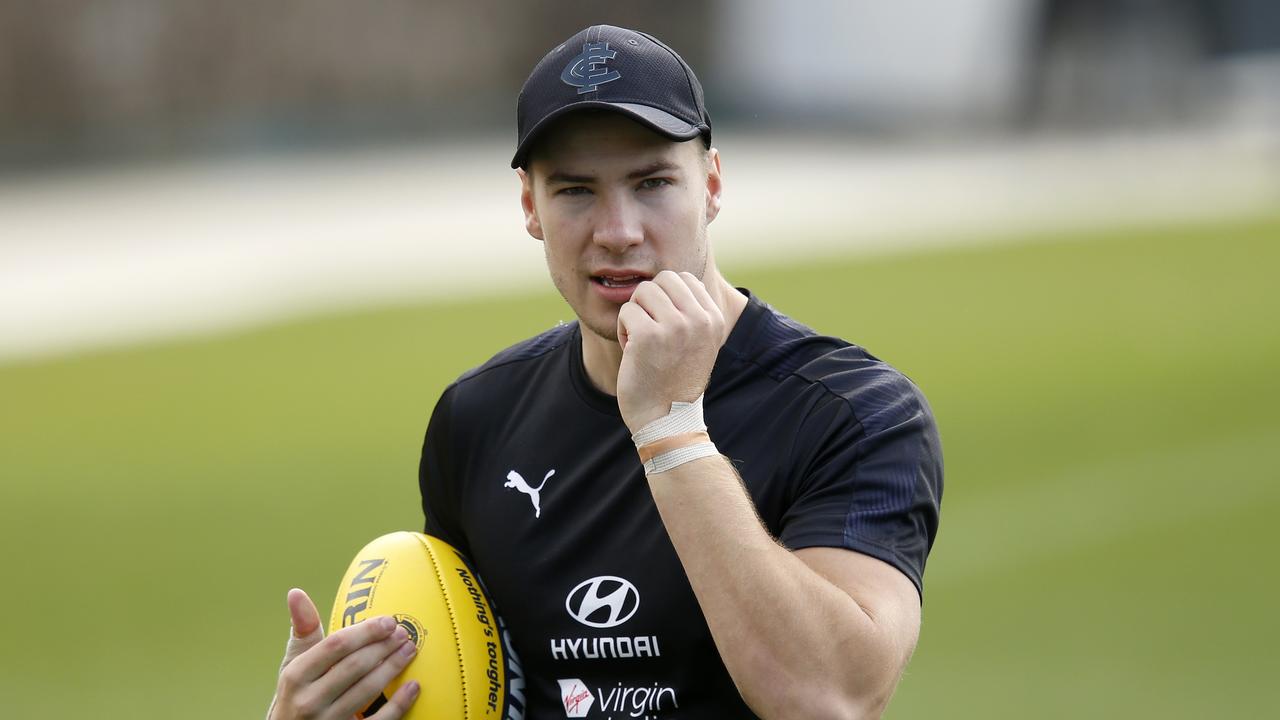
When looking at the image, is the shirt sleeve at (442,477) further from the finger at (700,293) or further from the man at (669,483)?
the finger at (700,293)

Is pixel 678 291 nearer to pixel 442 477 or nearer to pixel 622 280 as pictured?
pixel 622 280

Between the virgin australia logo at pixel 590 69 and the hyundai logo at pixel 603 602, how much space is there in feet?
3.16

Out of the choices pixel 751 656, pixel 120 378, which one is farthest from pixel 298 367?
pixel 751 656

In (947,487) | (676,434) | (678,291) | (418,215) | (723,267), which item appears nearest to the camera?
(676,434)

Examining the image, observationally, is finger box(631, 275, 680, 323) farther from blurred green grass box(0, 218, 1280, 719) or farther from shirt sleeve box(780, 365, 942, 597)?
blurred green grass box(0, 218, 1280, 719)

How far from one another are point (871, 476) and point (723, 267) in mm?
15797

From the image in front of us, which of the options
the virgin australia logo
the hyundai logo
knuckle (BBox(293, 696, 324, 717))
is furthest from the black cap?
knuckle (BBox(293, 696, 324, 717))

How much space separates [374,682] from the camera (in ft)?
10.5

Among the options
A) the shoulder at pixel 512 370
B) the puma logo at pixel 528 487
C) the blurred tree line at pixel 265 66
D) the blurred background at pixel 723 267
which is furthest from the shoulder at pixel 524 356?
the blurred tree line at pixel 265 66

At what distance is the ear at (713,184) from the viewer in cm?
330

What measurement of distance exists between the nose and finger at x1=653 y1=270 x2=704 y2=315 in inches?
4.1

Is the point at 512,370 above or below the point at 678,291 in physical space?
below

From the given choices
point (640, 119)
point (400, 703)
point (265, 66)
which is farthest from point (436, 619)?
point (265, 66)

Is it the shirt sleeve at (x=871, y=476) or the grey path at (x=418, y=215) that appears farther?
the grey path at (x=418, y=215)
